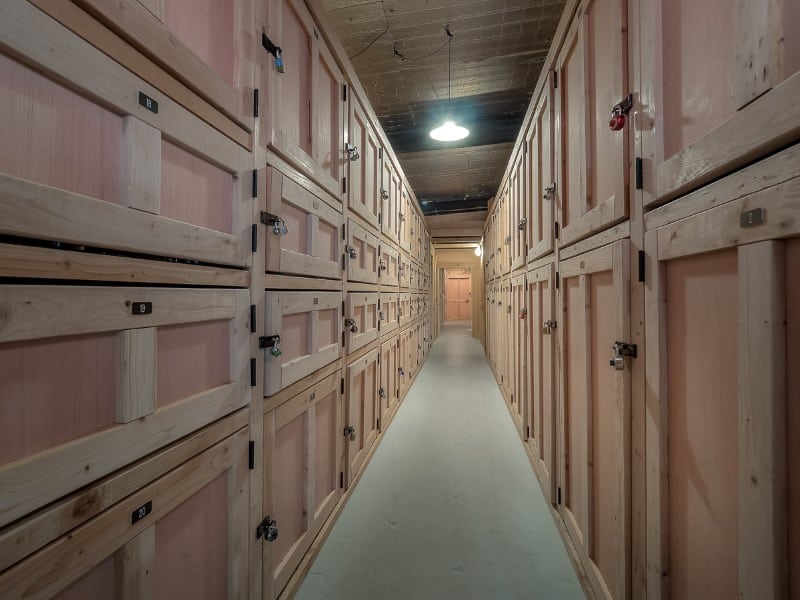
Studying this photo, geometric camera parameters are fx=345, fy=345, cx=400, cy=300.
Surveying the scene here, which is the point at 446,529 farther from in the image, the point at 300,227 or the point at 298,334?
the point at 300,227

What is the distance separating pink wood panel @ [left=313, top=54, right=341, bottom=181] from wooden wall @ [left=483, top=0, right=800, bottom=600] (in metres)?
1.17

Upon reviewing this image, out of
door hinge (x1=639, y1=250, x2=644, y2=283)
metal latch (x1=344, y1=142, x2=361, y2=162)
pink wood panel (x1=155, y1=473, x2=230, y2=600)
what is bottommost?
pink wood panel (x1=155, y1=473, x2=230, y2=600)

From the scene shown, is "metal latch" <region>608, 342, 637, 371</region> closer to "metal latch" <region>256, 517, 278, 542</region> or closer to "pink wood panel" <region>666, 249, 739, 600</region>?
"pink wood panel" <region>666, 249, 739, 600</region>

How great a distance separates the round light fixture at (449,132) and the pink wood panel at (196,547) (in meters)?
3.64

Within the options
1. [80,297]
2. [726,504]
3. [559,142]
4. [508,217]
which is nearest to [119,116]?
[80,297]

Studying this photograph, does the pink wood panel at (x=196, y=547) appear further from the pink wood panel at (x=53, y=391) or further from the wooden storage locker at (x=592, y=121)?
the wooden storage locker at (x=592, y=121)

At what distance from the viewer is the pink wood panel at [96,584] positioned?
0.65 m

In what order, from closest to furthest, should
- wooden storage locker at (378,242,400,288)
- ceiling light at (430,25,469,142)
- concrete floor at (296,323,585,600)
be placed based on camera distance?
concrete floor at (296,323,585,600) → wooden storage locker at (378,242,400,288) → ceiling light at (430,25,469,142)

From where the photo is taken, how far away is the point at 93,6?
0.66 metres

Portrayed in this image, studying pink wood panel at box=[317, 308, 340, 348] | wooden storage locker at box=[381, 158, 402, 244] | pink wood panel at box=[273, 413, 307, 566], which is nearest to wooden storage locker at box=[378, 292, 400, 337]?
wooden storage locker at box=[381, 158, 402, 244]

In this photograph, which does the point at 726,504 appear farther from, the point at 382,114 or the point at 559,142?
the point at 382,114

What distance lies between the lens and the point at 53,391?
620 mm

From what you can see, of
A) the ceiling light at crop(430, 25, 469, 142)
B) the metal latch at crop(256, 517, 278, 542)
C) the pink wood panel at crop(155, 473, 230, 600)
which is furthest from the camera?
the ceiling light at crop(430, 25, 469, 142)

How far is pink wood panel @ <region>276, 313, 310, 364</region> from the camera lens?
4.43ft
